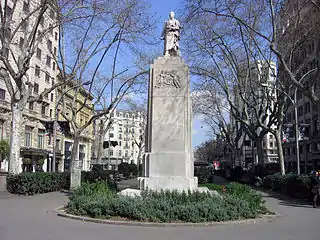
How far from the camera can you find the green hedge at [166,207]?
10.2 meters

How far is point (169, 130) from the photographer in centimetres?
1362

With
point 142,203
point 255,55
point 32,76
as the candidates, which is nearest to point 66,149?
point 32,76

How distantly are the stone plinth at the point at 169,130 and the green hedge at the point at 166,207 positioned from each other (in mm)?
1571

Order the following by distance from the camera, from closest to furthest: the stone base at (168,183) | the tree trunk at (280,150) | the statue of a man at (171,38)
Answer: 1. the stone base at (168,183)
2. the statue of a man at (171,38)
3. the tree trunk at (280,150)

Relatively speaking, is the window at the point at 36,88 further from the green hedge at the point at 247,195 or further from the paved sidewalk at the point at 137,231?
the green hedge at the point at 247,195

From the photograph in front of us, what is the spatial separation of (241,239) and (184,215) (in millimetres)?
2181

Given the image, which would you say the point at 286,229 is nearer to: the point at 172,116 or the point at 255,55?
the point at 172,116

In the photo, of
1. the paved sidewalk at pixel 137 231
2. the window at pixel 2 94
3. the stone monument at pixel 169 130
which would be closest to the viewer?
the paved sidewalk at pixel 137 231

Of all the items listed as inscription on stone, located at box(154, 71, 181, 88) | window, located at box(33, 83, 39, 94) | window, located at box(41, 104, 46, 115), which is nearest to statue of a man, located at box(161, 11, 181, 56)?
inscription on stone, located at box(154, 71, 181, 88)

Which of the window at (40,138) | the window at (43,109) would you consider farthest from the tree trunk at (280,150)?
the window at (40,138)

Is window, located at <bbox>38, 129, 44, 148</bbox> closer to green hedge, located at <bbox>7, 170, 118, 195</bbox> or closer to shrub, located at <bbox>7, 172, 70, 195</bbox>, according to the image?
green hedge, located at <bbox>7, 170, 118, 195</bbox>

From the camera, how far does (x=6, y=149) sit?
4044 cm

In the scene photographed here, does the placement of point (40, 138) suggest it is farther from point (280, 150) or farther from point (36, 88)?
point (280, 150)

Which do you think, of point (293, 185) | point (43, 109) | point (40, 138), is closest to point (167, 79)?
point (293, 185)
